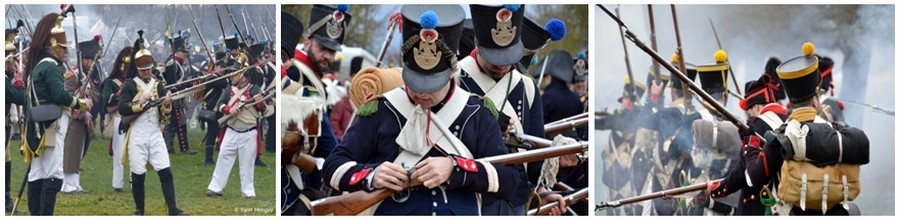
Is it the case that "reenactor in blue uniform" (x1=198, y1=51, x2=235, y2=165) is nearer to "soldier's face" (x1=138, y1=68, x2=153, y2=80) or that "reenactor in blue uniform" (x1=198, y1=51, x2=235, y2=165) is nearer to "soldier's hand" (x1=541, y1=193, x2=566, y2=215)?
"soldier's face" (x1=138, y1=68, x2=153, y2=80)

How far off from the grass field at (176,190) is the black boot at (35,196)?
0.11 ft

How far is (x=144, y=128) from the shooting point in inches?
357

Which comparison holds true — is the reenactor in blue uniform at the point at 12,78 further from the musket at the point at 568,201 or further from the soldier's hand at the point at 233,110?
the musket at the point at 568,201

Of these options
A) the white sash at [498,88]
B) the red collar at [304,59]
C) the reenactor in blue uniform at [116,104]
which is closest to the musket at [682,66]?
the white sash at [498,88]

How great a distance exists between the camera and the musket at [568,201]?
8.73m

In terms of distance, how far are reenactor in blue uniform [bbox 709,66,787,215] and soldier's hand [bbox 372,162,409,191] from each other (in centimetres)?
220

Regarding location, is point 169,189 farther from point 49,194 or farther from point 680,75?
point 680,75

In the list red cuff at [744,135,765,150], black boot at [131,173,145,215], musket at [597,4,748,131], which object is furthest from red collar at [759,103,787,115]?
black boot at [131,173,145,215]

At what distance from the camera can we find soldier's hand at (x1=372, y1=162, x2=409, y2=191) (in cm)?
713

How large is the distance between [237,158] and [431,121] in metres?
2.08

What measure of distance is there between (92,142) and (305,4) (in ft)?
9.71

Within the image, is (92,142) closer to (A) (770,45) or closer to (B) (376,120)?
(B) (376,120)
